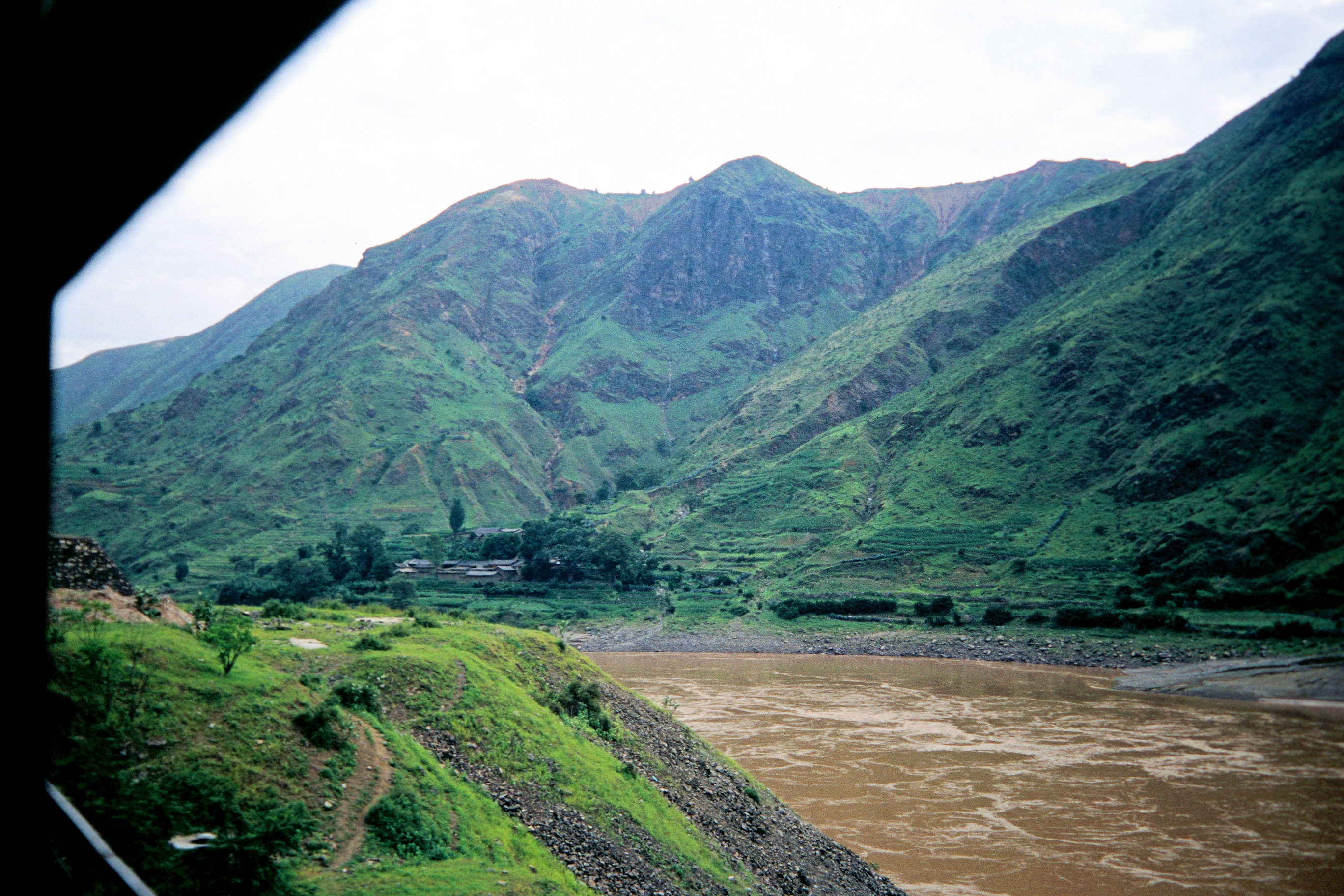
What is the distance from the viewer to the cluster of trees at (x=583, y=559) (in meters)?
76.4

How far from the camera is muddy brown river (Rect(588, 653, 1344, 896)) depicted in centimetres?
2033

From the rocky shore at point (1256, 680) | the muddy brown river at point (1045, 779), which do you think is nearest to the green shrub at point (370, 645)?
the muddy brown river at point (1045, 779)

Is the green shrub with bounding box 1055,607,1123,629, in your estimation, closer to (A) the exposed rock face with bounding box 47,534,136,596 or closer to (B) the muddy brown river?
(B) the muddy brown river

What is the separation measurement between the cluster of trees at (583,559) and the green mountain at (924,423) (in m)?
9.59

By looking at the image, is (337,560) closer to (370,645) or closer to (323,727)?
(370,645)

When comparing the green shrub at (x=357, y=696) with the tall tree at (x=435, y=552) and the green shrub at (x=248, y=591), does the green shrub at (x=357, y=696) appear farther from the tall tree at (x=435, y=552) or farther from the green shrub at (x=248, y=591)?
the tall tree at (x=435, y=552)

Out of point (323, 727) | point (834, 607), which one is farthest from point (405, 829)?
point (834, 607)

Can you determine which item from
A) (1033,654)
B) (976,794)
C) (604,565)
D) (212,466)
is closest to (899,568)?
(1033,654)

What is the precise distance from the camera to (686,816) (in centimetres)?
1606

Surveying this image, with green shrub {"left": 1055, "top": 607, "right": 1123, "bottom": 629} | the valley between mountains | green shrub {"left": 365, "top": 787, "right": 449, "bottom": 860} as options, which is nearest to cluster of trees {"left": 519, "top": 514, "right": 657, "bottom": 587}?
the valley between mountains

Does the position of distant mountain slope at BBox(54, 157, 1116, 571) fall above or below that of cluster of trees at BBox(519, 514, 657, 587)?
above

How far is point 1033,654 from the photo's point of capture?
178ft

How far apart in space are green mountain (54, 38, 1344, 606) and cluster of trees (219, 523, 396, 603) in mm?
10029

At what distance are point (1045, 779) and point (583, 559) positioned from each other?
177 ft
